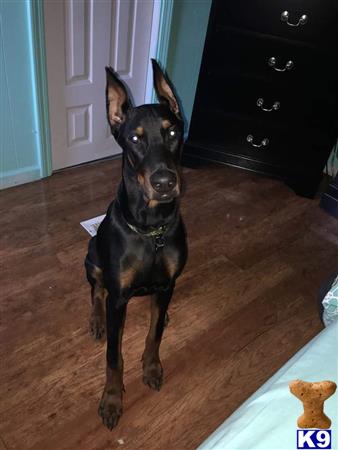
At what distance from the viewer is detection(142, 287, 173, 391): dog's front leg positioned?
162 cm

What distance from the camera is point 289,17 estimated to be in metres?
2.55

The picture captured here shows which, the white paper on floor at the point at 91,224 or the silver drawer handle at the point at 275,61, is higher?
the silver drawer handle at the point at 275,61

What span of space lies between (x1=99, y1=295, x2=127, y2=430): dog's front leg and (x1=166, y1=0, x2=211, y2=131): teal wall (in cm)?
238

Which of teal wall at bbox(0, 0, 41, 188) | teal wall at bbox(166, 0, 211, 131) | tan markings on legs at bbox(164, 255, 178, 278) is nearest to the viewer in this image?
tan markings on legs at bbox(164, 255, 178, 278)

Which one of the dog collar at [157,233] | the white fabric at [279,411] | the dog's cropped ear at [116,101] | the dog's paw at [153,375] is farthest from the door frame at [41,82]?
the white fabric at [279,411]

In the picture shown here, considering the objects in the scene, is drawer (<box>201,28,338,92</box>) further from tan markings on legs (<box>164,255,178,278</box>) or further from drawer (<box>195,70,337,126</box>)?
tan markings on legs (<box>164,255,178,278</box>)

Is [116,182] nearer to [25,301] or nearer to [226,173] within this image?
[226,173]

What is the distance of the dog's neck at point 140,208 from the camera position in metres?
1.37

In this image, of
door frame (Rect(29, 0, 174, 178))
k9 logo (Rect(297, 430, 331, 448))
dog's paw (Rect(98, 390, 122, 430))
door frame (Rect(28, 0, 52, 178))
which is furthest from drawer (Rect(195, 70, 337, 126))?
k9 logo (Rect(297, 430, 331, 448))

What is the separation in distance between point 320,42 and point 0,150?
2288mm

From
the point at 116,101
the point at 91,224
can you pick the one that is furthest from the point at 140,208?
the point at 91,224

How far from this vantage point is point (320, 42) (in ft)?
8.43

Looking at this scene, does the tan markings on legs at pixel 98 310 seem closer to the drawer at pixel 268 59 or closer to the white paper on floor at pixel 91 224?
the white paper on floor at pixel 91 224

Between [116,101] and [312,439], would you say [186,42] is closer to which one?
[116,101]
